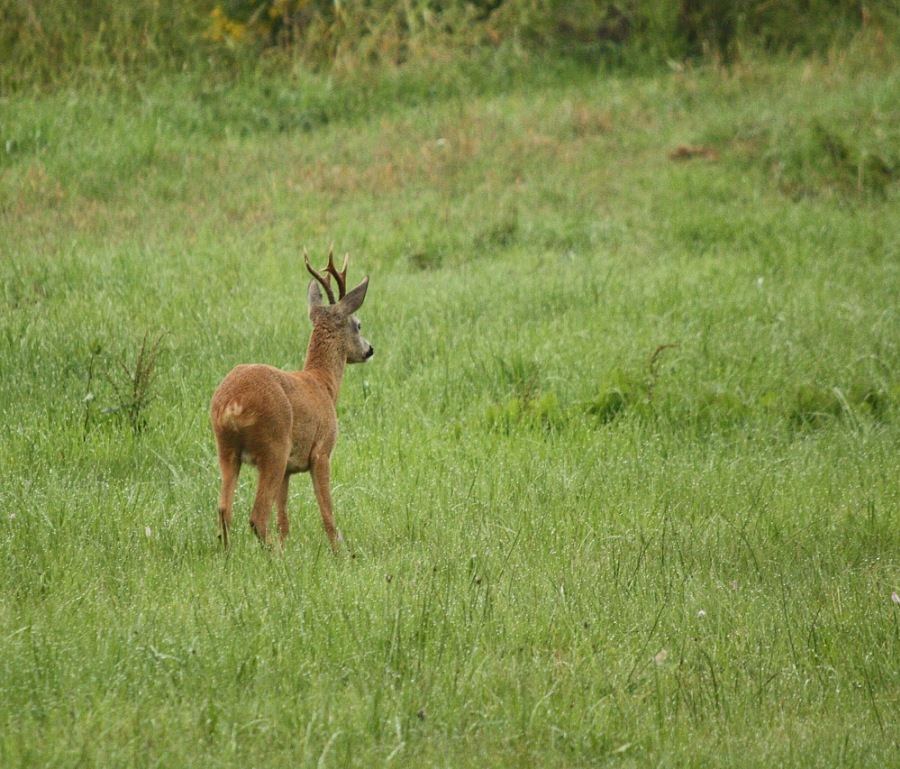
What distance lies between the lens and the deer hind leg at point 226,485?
558 centimetres

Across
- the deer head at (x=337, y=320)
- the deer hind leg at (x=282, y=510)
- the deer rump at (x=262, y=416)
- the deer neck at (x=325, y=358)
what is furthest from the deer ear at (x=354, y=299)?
the deer hind leg at (x=282, y=510)

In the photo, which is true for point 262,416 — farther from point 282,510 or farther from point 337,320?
point 337,320

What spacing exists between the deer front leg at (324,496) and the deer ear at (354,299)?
35.6 inches

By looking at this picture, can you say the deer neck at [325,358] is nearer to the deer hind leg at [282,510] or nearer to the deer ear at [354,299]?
the deer ear at [354,299]

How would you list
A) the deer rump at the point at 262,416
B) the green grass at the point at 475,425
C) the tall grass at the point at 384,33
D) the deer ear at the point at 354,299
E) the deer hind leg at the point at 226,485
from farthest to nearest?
1. the tall grass at the point at 384,33
2. the deer ear at the point at 354,299
3. the deer hind leg at the point at 226,485
4. the deer rump at the point at 262,416
5. the green grass at the point at 475,425

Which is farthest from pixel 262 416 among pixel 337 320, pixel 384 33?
pixel 384 33

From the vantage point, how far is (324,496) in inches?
A: 234

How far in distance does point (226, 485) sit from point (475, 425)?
8.76 feet

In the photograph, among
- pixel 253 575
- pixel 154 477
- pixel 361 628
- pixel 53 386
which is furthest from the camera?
pixel 53 386

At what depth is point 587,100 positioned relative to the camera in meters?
15.1

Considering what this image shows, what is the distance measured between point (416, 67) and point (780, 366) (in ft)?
25.5

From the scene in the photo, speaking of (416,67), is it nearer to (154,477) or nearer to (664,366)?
(664,366)

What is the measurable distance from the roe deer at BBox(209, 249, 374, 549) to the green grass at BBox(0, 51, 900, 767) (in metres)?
0.25

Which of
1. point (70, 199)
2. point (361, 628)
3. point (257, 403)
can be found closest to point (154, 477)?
point (257, 403)
